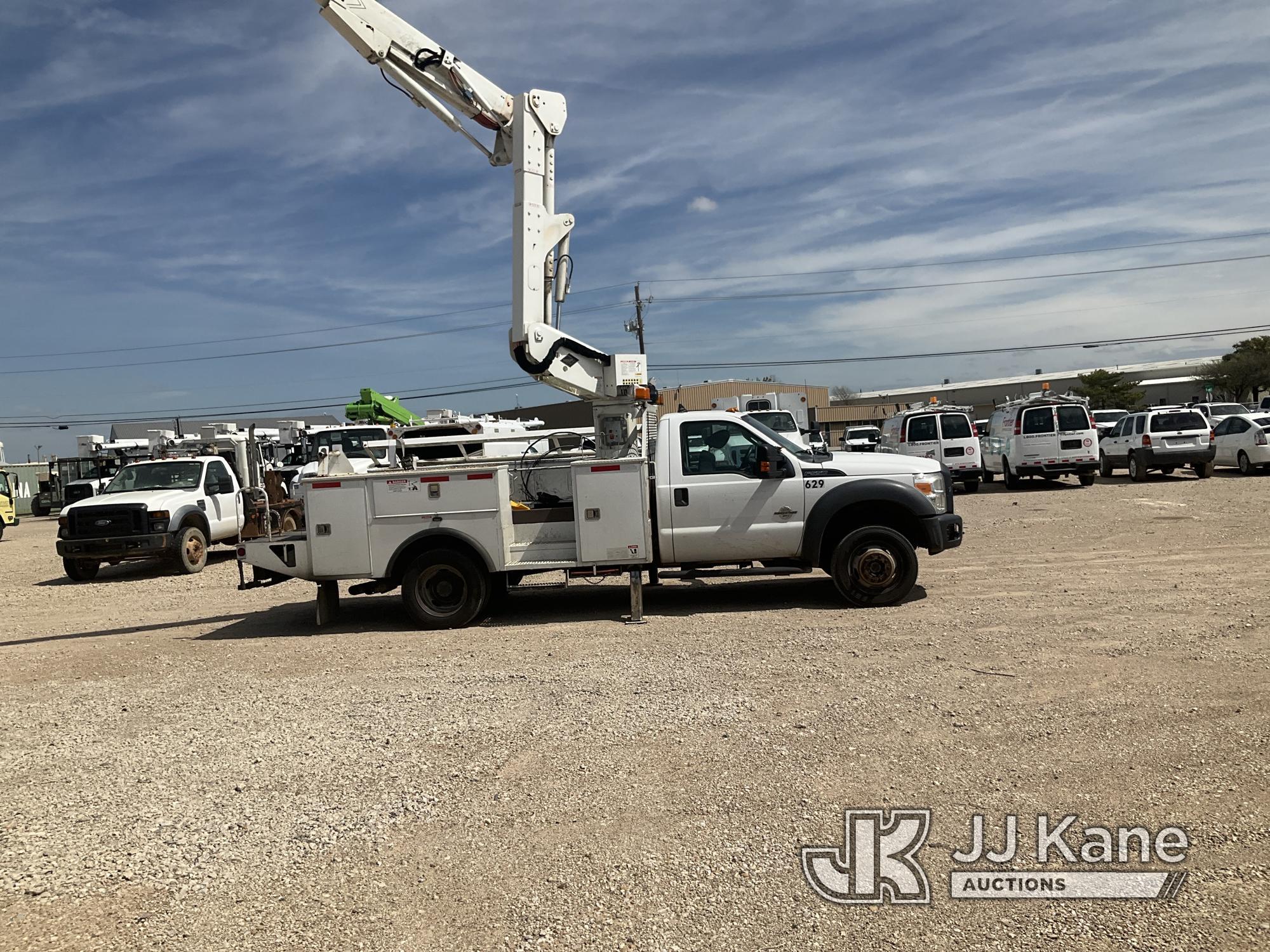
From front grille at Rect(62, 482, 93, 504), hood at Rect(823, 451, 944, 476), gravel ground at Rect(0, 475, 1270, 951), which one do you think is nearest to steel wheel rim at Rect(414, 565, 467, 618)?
gravel ground at Rect(0, 475, 1270, 951)

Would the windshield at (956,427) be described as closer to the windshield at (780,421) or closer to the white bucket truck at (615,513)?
the windshield at (780,421)

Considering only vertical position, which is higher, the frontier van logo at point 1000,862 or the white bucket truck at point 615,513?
the white bucket truck at point 615,513

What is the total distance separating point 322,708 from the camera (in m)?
6.80

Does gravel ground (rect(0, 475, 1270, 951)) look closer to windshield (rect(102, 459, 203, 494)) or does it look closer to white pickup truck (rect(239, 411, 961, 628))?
white pickup truck (rect(239, 411, 961, 628))

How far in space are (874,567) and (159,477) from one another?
1330cm

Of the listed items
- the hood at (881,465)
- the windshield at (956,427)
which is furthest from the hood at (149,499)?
the windshield at (956,427)

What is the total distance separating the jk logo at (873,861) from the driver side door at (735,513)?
5290 millimetres

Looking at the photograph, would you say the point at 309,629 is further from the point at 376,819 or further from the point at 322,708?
the point at 376,819

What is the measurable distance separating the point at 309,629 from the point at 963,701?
22.7ft

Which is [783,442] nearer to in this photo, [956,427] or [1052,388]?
[956,427]

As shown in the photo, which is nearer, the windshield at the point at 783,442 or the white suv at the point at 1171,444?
the windshield at the point at 783,442

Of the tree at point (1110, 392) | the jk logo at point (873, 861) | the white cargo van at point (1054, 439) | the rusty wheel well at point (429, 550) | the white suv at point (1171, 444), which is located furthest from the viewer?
the tree at point (1110, 392)

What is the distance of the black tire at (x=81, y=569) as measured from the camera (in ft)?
52.1

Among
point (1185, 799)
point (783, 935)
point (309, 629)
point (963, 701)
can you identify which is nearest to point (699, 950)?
point (783, 935)
